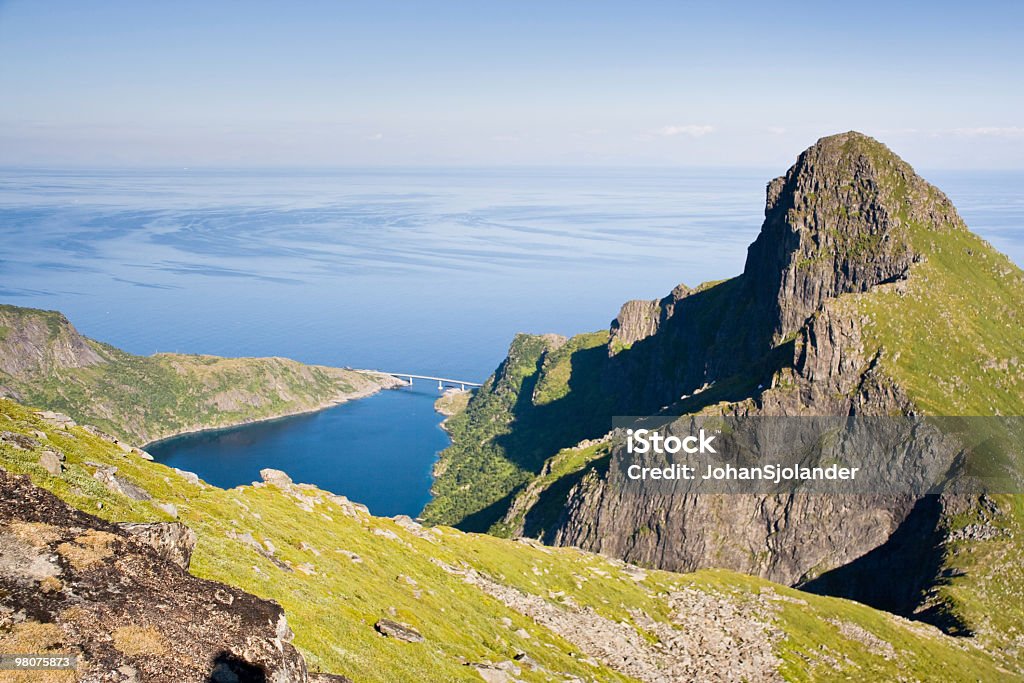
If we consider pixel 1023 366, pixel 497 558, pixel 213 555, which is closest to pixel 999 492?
pixel 1023 366

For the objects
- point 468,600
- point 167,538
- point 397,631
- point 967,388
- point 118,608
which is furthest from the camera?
point 967,388

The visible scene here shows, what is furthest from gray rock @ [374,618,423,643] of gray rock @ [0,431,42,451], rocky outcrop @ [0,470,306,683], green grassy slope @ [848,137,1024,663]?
green grassy slope @ [848,137,1024,663]

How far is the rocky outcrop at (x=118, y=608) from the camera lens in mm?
30609

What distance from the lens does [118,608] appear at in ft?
108

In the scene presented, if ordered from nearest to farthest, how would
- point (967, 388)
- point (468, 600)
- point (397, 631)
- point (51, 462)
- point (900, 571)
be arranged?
point (51, 462)
point (397, 631)
point (468, 600)
point (900, 571)
point (967, 388)

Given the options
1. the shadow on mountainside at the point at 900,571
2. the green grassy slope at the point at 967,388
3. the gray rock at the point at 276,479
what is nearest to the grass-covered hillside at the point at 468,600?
the gray rock at the point at 276,479

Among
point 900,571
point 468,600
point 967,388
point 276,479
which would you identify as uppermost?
point 967,388

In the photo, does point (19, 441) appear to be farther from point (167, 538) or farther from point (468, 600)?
point (468, 600)

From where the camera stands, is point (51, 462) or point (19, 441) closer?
point (51, 462)

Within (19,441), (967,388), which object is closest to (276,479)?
(19,441)

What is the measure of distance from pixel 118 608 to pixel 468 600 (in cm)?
4363

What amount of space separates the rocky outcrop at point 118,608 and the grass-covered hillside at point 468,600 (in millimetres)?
2155

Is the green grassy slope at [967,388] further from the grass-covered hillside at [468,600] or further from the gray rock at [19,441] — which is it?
the gray rock at [19,441]

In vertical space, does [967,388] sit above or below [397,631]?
above
